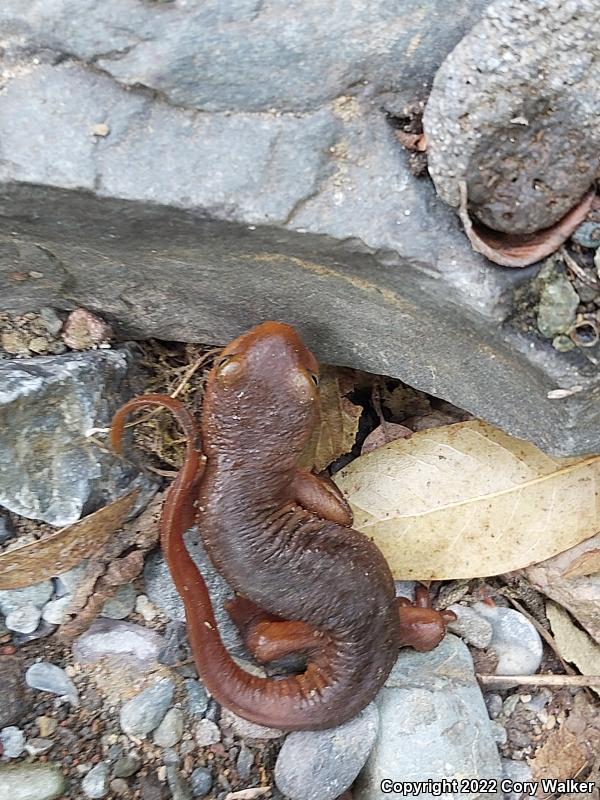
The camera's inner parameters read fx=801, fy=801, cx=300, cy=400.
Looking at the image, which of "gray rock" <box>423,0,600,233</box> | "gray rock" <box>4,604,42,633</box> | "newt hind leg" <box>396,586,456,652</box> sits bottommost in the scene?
"gray rock" <box>4,604,42,633</box>

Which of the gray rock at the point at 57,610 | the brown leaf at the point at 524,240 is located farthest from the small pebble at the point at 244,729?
the brown leaf at the point at 524,240

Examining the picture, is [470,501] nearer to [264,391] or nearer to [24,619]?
[264,391]

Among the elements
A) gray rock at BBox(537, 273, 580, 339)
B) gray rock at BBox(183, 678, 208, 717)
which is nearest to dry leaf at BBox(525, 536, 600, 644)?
gray rock at BBox(537, 273, 580, 339)

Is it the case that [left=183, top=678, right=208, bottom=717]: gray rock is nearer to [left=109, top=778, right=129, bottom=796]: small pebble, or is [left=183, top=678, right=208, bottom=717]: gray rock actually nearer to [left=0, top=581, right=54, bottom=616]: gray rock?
[left=109, top=778, right=129, bottom=796]: small pebble

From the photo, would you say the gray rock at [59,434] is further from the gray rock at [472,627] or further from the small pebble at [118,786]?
the gray rock at [472,627]

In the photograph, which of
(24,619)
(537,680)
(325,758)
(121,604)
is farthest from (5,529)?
(537,680)

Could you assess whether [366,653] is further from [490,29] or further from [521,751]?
[490,29]

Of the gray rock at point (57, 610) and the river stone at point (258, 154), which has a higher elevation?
the river stone at point (258, 154)
